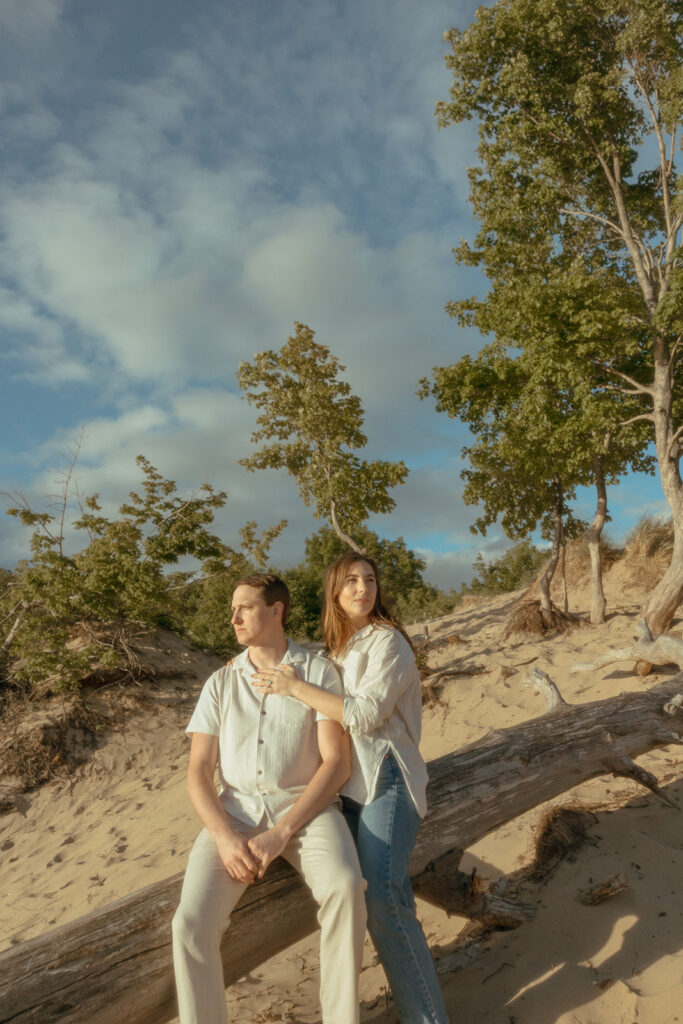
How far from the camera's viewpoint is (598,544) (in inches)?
523

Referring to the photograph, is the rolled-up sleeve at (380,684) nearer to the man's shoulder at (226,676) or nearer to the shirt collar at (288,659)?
the shirt collar at (288,659)

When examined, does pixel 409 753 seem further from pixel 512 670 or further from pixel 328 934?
pixel 512 670

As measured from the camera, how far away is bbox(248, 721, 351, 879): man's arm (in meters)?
2.79

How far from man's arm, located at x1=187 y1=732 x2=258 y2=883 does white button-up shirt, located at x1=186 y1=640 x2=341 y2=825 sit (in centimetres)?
6

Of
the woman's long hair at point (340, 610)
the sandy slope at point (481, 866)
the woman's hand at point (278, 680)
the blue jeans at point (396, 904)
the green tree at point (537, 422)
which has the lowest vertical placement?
the sandy slope at point (481, 866)

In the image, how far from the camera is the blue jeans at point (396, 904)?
109 inches

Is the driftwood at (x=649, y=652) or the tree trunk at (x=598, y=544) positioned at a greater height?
the tree trunk at (x=598, y=544)

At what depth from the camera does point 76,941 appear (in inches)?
110

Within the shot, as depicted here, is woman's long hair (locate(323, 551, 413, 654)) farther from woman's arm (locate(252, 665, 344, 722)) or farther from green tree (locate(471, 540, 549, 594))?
green tree (locate(471, 540, 549, 594))

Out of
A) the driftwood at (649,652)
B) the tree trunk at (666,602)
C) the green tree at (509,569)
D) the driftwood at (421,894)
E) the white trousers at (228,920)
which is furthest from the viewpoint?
the green tree at (509,569)

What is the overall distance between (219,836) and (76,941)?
2.42 feet

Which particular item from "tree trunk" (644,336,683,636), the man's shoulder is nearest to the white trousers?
the man's shoulder

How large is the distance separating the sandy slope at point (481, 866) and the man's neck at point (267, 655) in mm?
1839

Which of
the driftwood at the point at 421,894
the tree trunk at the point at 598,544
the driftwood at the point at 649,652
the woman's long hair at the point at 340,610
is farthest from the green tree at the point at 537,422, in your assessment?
the woman's long hair at the point at 340,610
